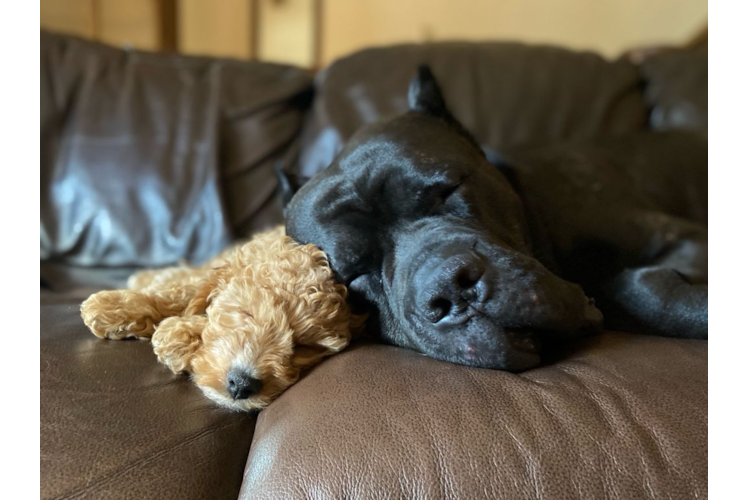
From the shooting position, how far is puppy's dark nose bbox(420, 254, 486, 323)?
900mm

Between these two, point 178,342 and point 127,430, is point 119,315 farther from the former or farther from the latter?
point 127,430

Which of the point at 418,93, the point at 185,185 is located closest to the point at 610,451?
the point at 418,93

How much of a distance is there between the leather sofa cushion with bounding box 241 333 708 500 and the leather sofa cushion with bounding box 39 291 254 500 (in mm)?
63

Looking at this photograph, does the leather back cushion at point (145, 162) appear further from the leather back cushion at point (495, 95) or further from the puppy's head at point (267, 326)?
the puppy's head at point (267, 326)

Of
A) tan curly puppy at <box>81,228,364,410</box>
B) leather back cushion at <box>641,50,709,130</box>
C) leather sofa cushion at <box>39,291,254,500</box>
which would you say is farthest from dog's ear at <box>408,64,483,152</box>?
leather back cushion at <box>641,50,709,130</box>

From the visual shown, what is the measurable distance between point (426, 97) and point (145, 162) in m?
1.07

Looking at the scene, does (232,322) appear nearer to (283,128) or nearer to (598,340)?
(598,340)

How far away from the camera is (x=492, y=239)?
1.02m

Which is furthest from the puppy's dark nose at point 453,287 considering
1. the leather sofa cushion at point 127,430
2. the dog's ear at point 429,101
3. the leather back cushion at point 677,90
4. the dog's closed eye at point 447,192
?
the leather back cushion at point 677,90

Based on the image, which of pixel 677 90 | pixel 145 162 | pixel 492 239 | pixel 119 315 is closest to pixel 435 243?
pixel 492 239

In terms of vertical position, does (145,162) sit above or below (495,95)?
below

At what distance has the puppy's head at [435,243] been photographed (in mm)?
903

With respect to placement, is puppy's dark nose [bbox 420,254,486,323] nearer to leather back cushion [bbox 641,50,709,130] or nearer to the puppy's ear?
the puppy's ear

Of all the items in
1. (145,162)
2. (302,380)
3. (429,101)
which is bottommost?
(302,380)
